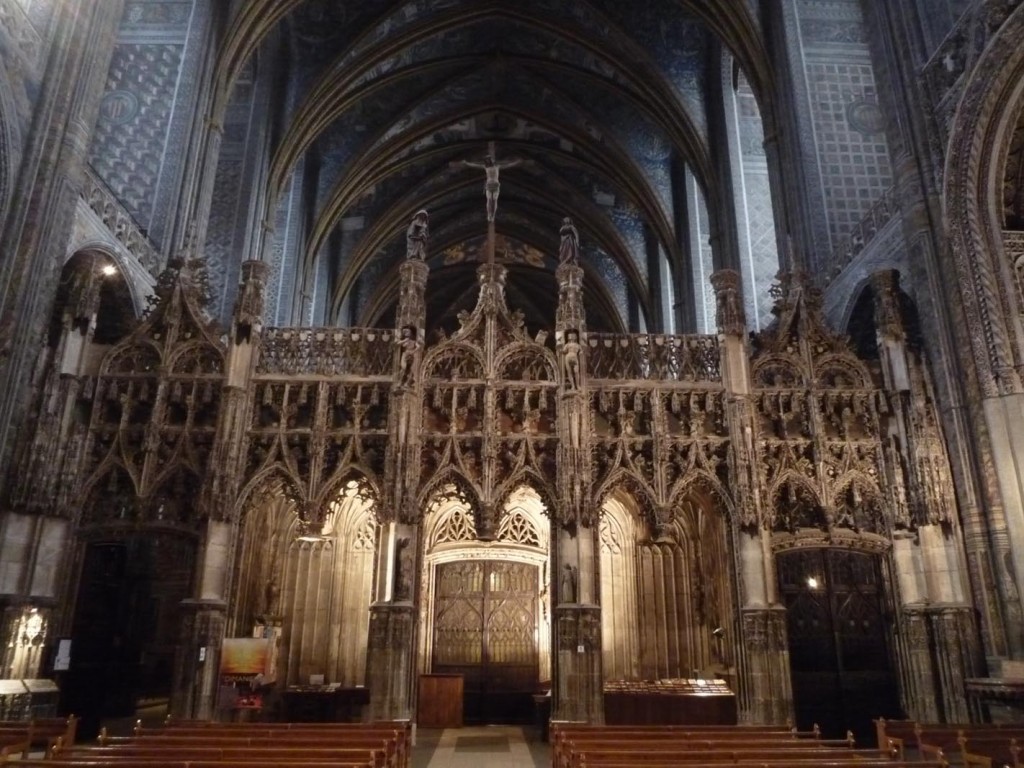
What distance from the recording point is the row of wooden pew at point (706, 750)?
610 centimetres

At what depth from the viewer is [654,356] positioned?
14328 millimetres

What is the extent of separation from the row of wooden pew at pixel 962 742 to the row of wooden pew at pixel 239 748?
190 inches

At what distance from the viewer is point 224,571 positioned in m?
12.6

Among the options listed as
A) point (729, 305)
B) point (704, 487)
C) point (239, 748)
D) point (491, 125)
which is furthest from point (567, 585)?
point (491, 125)

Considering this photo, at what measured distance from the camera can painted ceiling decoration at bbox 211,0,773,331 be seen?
77.5ft

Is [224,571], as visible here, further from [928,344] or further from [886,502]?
[928,344]

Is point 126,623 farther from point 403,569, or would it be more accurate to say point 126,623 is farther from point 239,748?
point 239,748

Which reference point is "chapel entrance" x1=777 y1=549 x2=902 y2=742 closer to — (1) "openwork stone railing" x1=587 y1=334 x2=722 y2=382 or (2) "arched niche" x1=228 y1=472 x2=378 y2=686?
(1) "openwork stone railing" x1=587 y1=334 x2=722 y2=382

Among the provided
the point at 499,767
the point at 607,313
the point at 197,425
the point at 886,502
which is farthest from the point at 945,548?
the point at 607,313

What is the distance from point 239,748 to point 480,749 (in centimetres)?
642

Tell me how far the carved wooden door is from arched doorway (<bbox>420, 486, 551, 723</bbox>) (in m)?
0.02

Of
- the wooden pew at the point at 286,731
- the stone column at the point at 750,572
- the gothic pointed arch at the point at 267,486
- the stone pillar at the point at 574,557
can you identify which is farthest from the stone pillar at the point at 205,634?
the stone column at the point at 750,572

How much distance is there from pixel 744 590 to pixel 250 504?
8299 millimetres

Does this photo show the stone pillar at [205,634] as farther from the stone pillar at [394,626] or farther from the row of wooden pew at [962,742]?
the row of wooden pew at [962,742]
